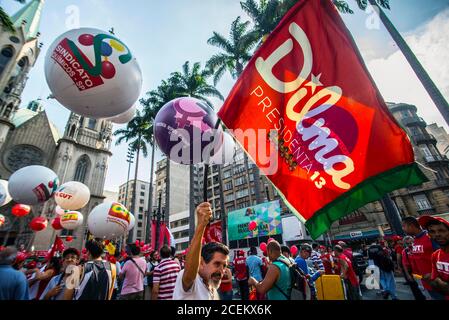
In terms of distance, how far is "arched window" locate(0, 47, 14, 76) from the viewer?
2943 centimetres

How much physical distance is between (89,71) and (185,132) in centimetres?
198

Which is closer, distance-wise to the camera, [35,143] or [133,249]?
[133,249]

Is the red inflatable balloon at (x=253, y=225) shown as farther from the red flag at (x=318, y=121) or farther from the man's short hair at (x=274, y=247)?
the red flag at (x=318, y=121)

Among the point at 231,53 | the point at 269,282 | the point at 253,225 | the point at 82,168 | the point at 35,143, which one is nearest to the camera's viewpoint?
the point at 269,282

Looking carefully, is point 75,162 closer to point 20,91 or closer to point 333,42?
point 20,91

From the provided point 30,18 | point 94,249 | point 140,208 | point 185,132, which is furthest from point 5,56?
point 140,208

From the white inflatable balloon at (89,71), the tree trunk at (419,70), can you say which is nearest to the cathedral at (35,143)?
the white inflatable balloon at (89,71)

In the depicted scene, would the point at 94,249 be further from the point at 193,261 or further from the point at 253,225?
the point at 253,225

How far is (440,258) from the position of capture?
2.79 meters

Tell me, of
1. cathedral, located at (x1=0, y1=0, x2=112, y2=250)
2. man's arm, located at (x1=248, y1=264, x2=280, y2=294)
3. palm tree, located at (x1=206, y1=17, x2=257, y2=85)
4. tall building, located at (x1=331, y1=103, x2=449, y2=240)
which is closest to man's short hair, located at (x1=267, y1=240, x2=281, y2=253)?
man's arm, located at (x1=248, y1=264, x2=280, y2=294)

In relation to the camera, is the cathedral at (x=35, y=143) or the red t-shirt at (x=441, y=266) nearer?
the red t-shirt at (x=441, y=266)

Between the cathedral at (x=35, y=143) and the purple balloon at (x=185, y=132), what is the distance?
1158 inches

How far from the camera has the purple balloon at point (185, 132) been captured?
332 cm

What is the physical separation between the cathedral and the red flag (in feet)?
101
